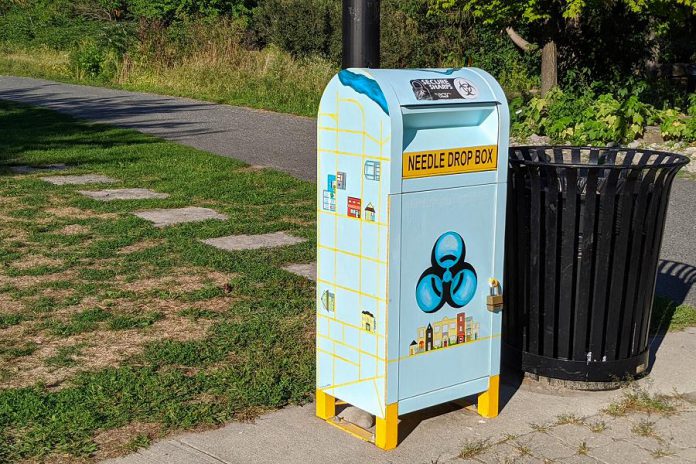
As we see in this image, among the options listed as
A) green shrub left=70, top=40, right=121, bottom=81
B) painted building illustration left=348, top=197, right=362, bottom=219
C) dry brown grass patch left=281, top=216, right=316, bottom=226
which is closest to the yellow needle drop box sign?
painted building illustration left=348, top=197, right=362, bottom=219

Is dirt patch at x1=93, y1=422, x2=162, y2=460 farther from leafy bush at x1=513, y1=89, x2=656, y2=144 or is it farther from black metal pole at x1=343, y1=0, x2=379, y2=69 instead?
leafy bush at x1=513, y1=89, x2=656, y2=144

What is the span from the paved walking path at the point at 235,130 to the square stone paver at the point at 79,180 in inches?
81.1

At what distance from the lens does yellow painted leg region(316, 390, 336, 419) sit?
4.31 m

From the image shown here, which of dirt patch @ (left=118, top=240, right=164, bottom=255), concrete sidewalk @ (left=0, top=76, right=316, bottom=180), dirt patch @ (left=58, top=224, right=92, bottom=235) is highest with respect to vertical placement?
dirt patch @ (left=118, top=240, right=164, bottom=255)

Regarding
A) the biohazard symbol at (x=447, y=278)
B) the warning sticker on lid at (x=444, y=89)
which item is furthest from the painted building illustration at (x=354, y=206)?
the warning sticker on lid at (x=444, y=89)

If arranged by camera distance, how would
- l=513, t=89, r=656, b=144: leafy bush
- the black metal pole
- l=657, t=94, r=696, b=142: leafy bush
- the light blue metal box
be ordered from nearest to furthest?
the light blue metal box → the black metal pole → l=657, t=94, r=696, b=142: leafy bush → l=513, t=89, r=656, b=144: leafy bush

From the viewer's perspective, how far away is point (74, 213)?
873 centimetres

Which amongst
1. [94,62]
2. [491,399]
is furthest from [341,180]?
[94,62]

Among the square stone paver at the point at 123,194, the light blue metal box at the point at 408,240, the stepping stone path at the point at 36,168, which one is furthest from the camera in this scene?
the stepping stone path at the point at 36,168

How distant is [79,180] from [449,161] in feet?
23.8

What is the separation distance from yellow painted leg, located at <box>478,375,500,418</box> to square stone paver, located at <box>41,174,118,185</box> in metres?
6.85

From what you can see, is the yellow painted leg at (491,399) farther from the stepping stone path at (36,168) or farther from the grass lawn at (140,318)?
the stepping stone path at (36,168)

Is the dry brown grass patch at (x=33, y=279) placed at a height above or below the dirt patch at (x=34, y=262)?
above

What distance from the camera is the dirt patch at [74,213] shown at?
28.2 feet
